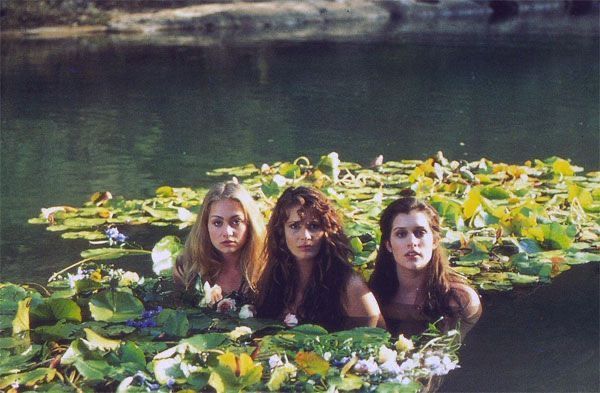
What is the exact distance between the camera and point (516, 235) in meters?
4.76

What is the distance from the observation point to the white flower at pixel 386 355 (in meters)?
3.22

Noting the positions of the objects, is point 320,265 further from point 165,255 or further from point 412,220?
point 165,255

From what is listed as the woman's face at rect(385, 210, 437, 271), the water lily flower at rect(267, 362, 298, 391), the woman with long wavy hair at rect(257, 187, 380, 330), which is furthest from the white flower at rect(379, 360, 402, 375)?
the woman's face at rect(385, 210, 437, 271)

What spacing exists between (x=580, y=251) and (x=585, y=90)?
7.07 meters

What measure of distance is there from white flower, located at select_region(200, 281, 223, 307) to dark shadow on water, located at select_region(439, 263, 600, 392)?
918mm

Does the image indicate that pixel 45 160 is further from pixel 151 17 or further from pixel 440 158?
pixel 151 17

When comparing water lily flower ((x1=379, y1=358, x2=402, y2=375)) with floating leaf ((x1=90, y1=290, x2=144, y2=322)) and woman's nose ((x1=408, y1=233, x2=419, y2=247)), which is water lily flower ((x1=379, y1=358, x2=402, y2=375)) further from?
floating leaf ((x1=90, y1=290, x2=144, y2=322))

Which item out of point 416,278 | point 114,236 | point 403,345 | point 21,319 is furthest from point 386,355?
point 114,236

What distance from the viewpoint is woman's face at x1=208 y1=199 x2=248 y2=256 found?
3.92 metres

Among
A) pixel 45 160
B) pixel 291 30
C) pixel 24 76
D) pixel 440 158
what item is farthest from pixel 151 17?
pixel 440 158

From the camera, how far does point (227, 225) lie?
392 cm

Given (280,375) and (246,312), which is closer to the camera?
(280,375)

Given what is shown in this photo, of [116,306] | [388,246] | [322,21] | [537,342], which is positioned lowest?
[322,21]

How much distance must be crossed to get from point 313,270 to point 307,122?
5584 mm
